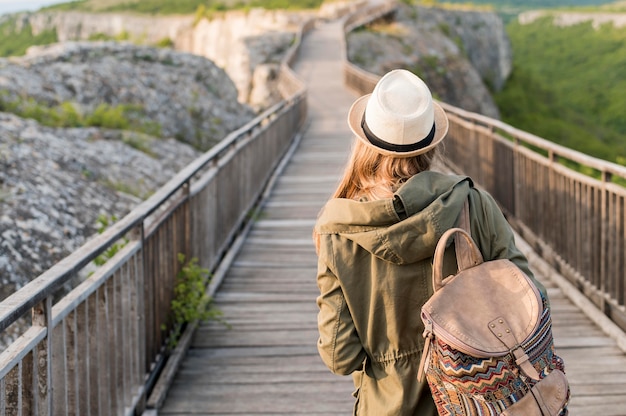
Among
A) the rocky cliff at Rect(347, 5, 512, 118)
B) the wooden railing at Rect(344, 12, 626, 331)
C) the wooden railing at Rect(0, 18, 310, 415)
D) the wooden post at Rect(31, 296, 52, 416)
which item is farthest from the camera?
the rocky cliff at Rect(347, 5, 512, 118)

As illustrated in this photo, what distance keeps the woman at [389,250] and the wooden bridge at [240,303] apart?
1.15m

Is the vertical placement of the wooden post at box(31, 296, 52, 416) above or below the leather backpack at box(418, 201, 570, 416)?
below

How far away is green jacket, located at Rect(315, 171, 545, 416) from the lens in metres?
2.67

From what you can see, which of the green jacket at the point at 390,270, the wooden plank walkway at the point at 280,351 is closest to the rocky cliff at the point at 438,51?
the wooden plank walkway at the point at 280,351

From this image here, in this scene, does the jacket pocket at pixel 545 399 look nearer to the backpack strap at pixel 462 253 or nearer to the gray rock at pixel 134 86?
the backpack strap at pixel 462 253

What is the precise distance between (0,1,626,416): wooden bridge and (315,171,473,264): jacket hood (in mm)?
1247

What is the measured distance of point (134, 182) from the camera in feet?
28.3

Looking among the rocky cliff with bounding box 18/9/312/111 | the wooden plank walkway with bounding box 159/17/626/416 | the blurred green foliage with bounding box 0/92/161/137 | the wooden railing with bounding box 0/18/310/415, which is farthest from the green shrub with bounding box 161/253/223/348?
the rocky cliff with bounding box 18/9/312/111

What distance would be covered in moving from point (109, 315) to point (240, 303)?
2.60 metres

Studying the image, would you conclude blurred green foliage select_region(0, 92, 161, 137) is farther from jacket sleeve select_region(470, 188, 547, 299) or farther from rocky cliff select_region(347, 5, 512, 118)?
rocky cliff select_region(347, 5, 512, 118)

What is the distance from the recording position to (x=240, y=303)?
22.7 ft

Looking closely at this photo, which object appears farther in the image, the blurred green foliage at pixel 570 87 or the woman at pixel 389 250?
the blurred green foliage at pixel 570 87

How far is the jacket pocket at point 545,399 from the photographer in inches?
96.6

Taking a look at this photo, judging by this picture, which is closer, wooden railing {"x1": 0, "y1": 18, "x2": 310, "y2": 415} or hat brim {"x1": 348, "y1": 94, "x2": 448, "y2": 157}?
hat brim {"x1": 348, "y1": 94, "x2": 448, "y2": 157}
